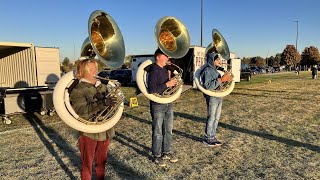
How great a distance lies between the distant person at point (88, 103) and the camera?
3230 mm

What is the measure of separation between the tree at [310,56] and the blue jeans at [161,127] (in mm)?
91134

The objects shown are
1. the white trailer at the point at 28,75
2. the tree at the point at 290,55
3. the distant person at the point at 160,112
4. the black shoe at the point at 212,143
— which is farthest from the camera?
the tree at the point at 290,55

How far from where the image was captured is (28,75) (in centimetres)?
1155

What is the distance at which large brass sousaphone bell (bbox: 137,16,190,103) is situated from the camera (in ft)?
15.5

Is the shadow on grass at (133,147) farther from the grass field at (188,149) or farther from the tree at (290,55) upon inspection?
the tree at (290,55)

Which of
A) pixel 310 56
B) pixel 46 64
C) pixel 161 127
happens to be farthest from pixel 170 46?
pixel 310 56

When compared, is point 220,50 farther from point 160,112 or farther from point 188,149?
point 160,112

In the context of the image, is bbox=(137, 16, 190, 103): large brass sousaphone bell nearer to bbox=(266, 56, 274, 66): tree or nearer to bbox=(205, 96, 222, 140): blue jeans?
bbox=(205, 96, 222, 140): blue jeans

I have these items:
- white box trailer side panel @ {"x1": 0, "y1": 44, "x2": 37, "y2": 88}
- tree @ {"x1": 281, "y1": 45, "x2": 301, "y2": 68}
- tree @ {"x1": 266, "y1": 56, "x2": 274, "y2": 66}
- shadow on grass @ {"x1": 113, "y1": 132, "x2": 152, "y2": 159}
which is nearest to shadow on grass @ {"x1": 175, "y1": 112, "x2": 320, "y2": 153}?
shadow on grass @ {"x1": 113, "y1": 132, "x2": 152, "y2": 159}

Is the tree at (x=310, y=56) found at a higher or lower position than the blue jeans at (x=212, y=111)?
higher

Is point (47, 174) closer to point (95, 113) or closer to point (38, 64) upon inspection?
point (95, 113)

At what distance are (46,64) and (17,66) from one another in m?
1.46

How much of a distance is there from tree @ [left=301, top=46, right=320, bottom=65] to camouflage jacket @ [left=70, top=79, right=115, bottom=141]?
305ft

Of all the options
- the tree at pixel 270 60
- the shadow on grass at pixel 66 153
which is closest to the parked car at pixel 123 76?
the shadow on grass at pixel 66 153
